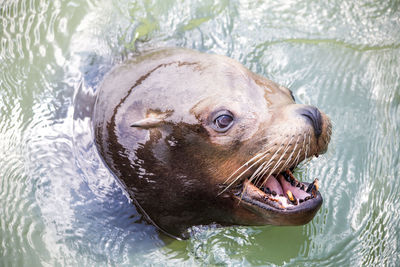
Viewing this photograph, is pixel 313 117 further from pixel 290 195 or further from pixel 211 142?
pixel 211 142

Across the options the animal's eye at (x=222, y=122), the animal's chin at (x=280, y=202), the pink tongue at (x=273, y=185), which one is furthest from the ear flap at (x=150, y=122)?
the pink tongue at (x=273, y=185)

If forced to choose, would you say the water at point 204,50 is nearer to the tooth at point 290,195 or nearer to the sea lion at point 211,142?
the sea lion at point 211,142

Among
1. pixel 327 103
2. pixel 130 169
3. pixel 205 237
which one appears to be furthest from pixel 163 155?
pixel 327 103

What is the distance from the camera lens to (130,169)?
13.2 ft

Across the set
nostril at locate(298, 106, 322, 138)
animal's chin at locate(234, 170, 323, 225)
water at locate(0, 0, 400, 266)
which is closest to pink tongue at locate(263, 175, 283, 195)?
animal's chin at locate(234, 170, 323, 225)

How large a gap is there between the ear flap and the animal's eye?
1.25ft

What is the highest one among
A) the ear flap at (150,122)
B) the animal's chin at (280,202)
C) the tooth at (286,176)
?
the ear flap at (150,122)

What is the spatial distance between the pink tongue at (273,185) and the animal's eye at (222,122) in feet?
1.85

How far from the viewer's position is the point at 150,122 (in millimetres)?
3719

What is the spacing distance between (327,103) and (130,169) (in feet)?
8.17

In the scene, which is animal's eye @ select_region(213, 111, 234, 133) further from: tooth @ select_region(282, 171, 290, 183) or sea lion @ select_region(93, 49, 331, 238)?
tooth @ select_region(282, 171, 290, 183)

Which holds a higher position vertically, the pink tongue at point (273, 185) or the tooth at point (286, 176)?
the tooth at point (286, 176)

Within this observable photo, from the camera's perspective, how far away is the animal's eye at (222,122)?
11.8 ft

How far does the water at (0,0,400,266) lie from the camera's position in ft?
14.5
